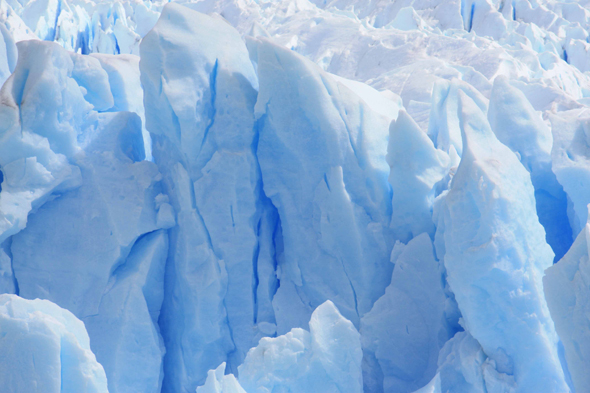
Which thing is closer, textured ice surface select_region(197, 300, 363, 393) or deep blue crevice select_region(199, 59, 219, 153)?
textured ice surface select_region(197, 300, 363, 393)

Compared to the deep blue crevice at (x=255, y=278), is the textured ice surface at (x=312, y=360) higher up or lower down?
higher up

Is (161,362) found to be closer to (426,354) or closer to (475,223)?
(426,354)

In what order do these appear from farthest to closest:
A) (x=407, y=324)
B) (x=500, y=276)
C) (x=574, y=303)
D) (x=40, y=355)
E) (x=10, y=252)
Result: (x=10, y=252), (x=407, y=324), (x=500, y=276), (x=40, y=355), (x=574, y=303)

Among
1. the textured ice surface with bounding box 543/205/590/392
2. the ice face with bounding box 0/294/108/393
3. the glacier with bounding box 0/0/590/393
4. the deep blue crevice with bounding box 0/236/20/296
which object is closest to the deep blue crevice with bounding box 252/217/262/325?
the glacier with bounding box 0/0/590/393

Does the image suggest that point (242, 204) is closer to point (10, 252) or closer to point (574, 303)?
point (10, 252)

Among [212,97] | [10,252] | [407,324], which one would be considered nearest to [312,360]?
[407,324]

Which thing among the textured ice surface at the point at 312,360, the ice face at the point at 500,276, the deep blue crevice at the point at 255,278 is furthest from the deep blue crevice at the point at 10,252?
the ice face at the point at 500,276

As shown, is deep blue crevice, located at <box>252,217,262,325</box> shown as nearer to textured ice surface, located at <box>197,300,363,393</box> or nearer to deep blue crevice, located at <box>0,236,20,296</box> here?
textured ice surface, located at <box>197,300,363,393</box>

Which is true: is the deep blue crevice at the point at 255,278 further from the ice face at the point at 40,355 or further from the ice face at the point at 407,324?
the ice face at the point at 40,355
